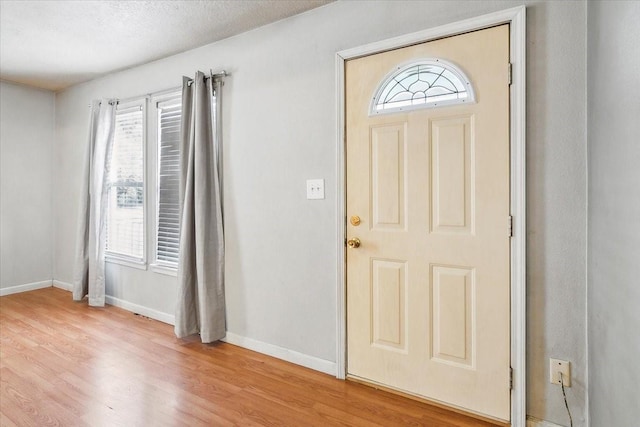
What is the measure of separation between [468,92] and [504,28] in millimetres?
358

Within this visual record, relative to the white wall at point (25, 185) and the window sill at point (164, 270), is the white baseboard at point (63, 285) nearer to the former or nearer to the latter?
the white wall at point (25, 185)

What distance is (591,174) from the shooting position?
165cm

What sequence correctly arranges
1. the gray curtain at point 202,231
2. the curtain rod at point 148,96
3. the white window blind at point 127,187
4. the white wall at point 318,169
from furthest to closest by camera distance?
→ the white window blind at point 127,187, the curtain rod at point 148,96, the gray curtain at point 202,231, the white wall at point 318,169

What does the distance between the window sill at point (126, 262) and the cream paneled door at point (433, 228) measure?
7.98 ft

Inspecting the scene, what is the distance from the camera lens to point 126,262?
12.6ft

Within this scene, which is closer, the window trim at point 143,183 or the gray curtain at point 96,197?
the window trim at point 143,183

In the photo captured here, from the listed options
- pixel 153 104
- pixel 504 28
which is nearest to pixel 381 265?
pixel 504 28

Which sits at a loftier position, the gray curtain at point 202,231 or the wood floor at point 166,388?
the gray curtain at point 202,231

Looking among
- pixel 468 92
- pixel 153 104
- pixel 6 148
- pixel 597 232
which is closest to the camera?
pixel 597 232

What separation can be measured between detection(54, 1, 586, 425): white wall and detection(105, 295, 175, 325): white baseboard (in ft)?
0.24

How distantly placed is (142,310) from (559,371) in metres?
3.63

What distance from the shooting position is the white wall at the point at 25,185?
Answer: 437 cm

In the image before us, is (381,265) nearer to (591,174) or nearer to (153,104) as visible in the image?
(591,174)

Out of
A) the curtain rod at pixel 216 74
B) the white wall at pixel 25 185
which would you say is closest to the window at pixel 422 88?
the curtain rod at pixel 216 74
